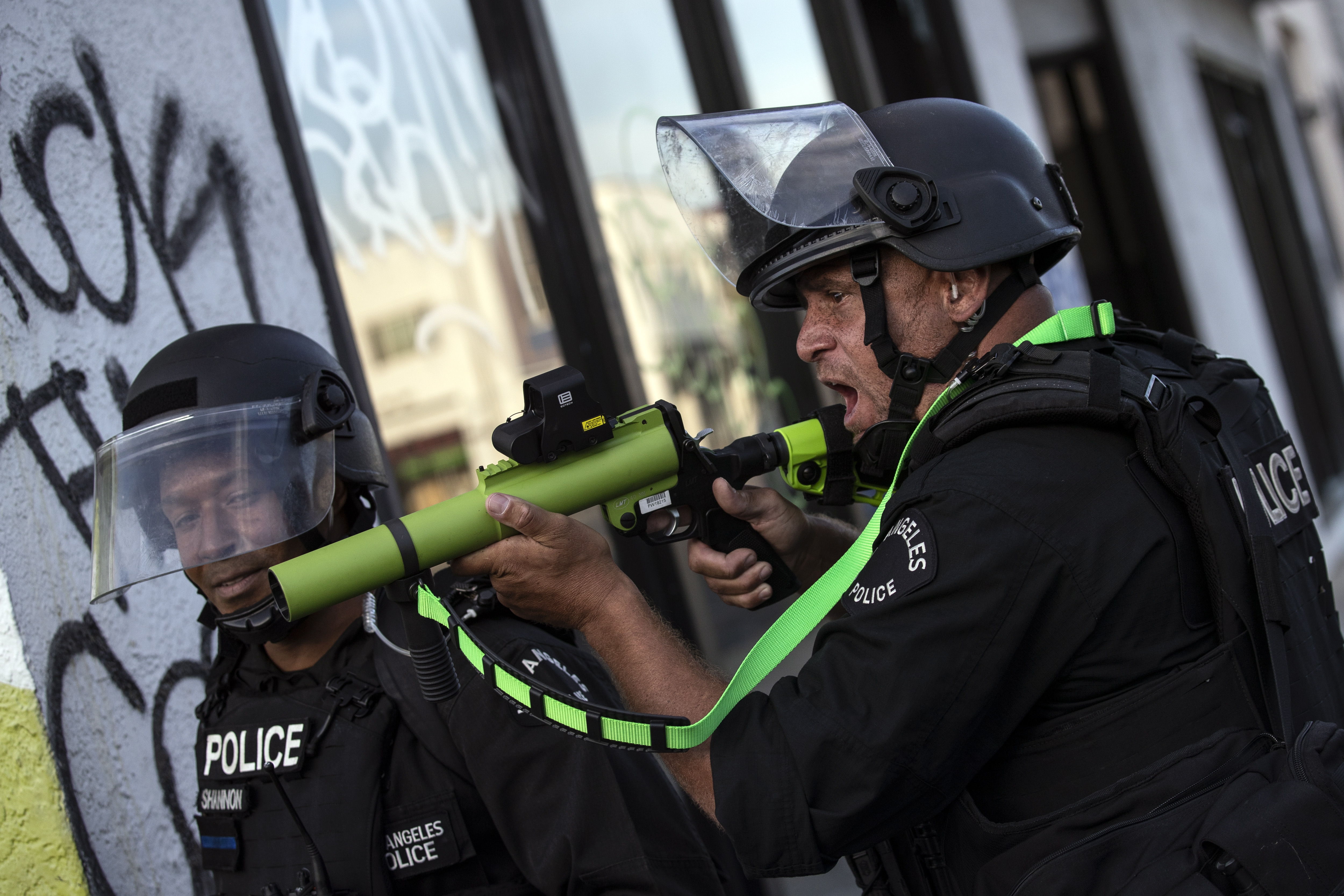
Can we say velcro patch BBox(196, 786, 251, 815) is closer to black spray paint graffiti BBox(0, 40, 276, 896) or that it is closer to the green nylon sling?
black spray paint graffiti BBox(0, 40, 276, 896)

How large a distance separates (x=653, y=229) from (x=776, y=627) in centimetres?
322

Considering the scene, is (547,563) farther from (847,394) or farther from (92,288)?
(92,288)

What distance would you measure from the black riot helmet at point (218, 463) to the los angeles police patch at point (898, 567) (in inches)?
34.9

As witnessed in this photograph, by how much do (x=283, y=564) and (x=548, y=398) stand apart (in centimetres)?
45

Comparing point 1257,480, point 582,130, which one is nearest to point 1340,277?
point 582,130

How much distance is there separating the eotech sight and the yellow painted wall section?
33.9 inches

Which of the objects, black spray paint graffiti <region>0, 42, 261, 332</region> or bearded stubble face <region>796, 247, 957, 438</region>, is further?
black spray paint graffiti <region>0, 42, 261, 332</region>

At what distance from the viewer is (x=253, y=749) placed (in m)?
1.83

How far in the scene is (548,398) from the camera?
5.50 ft

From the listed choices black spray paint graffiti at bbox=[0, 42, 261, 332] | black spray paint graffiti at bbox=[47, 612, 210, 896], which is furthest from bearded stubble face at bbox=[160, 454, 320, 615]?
black spray paint graffiti at bbox=[0, 42, 261, 332]

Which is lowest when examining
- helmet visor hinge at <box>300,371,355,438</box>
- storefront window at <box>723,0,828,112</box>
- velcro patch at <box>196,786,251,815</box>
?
velcro patch at <box>196,786,251,815</box>

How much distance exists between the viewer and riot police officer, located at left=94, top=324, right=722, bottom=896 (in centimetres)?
170

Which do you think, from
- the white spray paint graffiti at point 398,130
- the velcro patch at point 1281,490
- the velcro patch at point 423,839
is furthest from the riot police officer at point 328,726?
the white spray paint graffiti at point 398,130

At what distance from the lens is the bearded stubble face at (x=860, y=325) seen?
185 centimetres
